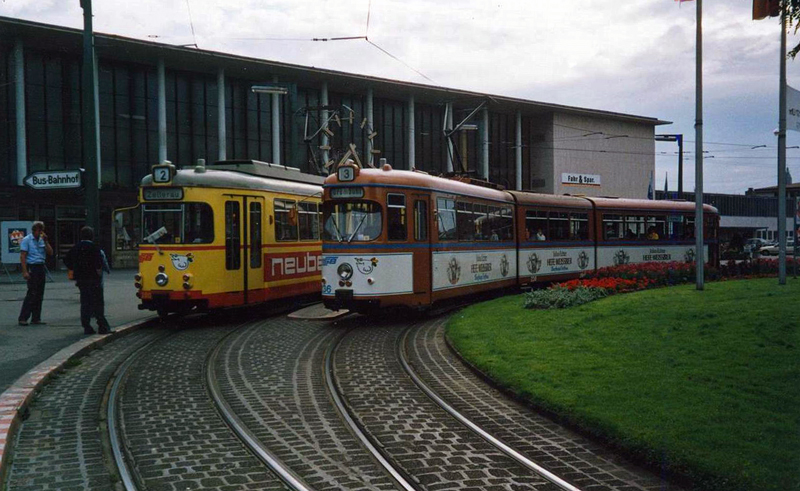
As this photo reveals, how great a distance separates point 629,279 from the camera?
18.4m

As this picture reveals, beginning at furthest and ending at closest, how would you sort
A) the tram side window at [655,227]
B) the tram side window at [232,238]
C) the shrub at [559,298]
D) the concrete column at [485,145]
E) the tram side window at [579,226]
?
1. the concrete column at [485,145]
2. the tram side window at [655,227]
3. the tram side window at [579,226]
4. the shrub at [559,298]
5. the tram side window at [232,238]

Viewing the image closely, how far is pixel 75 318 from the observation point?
14.6m

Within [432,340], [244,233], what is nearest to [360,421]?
[432,340]

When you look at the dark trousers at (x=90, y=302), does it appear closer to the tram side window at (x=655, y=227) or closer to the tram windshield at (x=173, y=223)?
the tram windshield at (x=173, y=223)

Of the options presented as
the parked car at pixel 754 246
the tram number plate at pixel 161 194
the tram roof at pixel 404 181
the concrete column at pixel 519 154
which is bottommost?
the parked car at pixel 754 246

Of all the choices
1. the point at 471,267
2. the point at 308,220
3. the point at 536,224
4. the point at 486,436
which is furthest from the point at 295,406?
the point at 536,224

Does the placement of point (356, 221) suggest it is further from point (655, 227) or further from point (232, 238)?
point (655, 227)

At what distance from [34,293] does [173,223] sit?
2.78 meters

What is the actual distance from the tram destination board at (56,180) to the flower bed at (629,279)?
925 cm

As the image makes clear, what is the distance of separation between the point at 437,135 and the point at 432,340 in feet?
149

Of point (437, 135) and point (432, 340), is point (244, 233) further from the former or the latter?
point (437, 135)

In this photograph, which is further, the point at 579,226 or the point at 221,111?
the point at 221,111

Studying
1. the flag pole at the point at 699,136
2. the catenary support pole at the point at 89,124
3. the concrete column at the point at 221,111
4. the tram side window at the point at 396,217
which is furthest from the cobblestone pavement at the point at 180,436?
the concrete column at the point at 221,111

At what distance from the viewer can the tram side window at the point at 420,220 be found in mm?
14672
